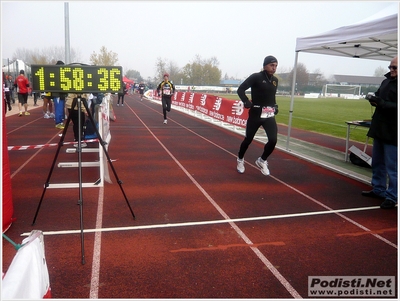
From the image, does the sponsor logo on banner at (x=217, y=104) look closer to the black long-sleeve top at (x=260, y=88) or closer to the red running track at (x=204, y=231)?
the red running track at (x=204, y=231)

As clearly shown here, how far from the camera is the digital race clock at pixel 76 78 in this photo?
11.5 feet

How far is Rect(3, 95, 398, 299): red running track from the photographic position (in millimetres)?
2881

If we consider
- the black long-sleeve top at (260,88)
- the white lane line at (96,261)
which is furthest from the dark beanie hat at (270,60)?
the white lane line at (96,261)

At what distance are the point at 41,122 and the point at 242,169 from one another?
406 inches

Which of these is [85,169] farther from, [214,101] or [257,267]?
[214,101]

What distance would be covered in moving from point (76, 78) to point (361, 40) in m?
5.60

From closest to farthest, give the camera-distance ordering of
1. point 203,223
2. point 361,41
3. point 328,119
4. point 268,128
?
point 203,223 → point 268,128 → point 361,41 → point 328,119

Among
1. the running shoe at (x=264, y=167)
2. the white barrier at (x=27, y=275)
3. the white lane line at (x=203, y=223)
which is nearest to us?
the white barrier at (x=27, y=275)

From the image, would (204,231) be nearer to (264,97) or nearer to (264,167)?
(264,167)

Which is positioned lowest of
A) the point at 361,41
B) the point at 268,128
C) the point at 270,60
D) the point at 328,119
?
the point at 328,119

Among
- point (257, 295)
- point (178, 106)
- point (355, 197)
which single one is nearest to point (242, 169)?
point (355, 197)

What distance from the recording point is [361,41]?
6930mm

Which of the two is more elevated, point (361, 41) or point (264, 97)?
point (361, 41)

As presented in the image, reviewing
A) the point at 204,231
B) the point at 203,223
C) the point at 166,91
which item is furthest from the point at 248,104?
the point at 166,91
